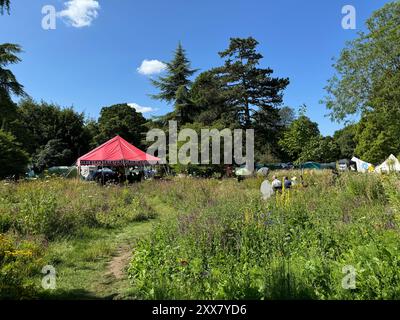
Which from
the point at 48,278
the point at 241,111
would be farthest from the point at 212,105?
the point at 48,278

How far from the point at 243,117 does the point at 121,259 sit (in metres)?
36.2

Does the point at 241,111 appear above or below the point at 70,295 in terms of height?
above

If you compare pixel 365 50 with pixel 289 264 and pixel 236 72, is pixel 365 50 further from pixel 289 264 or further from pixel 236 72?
pixel 289 264

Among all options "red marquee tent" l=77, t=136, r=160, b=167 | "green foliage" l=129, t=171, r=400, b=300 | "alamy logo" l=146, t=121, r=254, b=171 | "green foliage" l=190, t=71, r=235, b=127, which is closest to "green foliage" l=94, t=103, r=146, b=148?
"green foliage" l=190, t=71, r=235, b=127

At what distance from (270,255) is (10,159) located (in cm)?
2020

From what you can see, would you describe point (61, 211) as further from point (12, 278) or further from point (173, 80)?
point (173, 80)

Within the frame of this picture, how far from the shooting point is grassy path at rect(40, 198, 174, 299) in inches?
186

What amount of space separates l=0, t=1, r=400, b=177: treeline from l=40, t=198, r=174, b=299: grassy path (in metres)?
12.1

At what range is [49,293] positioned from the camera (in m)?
4.51

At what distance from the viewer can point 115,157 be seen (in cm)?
2162

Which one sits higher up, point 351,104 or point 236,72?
point 236,72

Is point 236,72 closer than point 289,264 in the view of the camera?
No

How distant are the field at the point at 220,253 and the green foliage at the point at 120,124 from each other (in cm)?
4714
